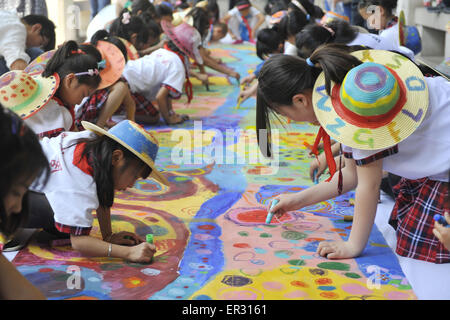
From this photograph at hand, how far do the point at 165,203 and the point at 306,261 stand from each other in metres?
0.65

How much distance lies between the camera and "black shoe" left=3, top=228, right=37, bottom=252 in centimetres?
162

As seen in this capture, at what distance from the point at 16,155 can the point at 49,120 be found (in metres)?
1.10

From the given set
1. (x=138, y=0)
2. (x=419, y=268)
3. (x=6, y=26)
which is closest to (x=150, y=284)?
(x=419, y=268)

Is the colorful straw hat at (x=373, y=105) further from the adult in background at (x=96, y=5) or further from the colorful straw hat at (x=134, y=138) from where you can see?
the adult in background at (x=96, y=5)

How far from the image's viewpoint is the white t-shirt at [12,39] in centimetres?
273

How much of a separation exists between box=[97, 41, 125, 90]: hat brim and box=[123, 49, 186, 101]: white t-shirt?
0.54 metres

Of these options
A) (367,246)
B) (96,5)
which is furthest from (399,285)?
Result: (96,5)

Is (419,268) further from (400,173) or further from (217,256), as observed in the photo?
(217,256)

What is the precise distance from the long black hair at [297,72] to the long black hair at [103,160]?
400 millimetres

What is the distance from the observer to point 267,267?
154cm

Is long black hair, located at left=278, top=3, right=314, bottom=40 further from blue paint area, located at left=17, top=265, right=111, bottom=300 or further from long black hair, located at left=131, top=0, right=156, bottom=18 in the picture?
blue paint area, located at left=17, top=265, right=111, bottom=300

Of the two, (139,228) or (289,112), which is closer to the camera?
(289,112)

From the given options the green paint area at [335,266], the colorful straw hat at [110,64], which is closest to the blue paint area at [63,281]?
the green paint area at [335,266]

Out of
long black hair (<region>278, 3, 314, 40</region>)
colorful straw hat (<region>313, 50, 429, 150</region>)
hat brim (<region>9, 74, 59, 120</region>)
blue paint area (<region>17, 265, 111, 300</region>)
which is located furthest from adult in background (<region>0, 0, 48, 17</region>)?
colorful straw hat (<region>313, 50, 429, 150</region>)
